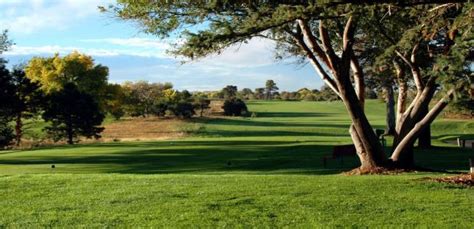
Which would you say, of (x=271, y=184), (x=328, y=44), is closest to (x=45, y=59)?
(x=328, y=44)

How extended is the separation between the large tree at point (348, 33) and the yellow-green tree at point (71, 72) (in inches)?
1881

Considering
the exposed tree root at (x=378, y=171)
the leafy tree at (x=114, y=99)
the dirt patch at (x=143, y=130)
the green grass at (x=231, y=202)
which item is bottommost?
the dirt patch at (x=143, y=130)

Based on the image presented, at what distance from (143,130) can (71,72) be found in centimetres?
1140

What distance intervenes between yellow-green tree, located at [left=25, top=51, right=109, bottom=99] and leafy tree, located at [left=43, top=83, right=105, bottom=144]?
36.0ft

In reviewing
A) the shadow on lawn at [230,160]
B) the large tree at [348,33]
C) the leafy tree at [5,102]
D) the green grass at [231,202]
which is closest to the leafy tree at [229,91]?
the leafy tree at [5,102]

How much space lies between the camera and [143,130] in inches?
2372

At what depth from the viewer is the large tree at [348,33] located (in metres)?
11.7

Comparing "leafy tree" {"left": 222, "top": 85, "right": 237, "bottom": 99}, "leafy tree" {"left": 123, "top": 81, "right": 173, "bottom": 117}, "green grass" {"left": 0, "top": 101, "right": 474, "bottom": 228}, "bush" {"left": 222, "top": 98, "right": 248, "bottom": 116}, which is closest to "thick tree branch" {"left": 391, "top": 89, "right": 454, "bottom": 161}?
"green grass" {"left": 0, "top": 101, "right": 474, "bottom": 228}

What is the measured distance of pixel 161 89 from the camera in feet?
275

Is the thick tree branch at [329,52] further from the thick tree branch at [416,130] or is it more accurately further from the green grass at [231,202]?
the green grass at [231,202]

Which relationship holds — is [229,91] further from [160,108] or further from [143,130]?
[143,130]

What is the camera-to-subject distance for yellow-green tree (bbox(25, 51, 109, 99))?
6366 cm

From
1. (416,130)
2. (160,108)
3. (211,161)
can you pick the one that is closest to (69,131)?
(160,108)

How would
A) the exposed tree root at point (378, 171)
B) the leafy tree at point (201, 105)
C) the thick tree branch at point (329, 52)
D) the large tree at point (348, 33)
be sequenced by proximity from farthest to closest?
the leafy tree at point (201, 105) → the thick tree branch at point (329, 52) → the exposed tree root at point (378, 171) → the large tree at point (348, 33)
